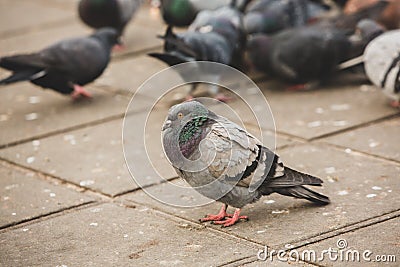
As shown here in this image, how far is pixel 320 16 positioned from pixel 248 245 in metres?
4.93

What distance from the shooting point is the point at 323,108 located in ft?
22.0

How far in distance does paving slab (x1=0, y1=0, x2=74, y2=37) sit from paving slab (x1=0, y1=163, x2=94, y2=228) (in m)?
4.68

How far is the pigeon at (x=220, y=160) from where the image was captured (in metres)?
4.34

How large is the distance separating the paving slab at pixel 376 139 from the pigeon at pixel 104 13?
11.9ft

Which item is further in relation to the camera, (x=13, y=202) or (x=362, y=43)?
(x=362, y=43)

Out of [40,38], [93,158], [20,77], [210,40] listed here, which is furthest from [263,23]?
[40,38]

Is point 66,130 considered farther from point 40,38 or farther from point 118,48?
point 40,38

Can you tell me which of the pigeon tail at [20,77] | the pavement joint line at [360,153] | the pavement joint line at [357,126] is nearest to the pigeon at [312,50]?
the pavement joint line at [357,126]

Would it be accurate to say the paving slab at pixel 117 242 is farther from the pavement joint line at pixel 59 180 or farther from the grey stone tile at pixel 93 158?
the grey stone tile at pixel 93 158

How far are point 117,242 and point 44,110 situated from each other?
3074 millimetres

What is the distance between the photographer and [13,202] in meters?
5.12

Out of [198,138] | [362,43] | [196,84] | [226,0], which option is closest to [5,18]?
[226,0]

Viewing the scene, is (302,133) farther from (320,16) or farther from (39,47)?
(39,47)

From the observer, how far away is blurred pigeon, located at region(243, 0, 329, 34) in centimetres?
793
